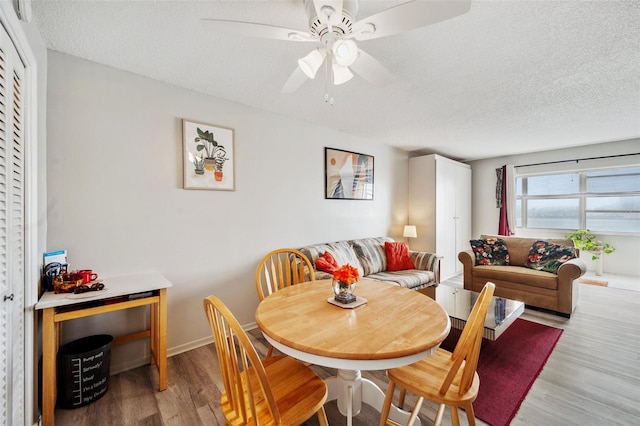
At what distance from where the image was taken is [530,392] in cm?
180

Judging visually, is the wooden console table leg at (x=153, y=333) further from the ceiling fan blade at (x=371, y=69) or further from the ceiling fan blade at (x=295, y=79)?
the ceiling fan blade at (x=371, y=69)

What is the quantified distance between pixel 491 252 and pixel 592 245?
2454mm

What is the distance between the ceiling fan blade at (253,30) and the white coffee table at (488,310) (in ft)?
7.36

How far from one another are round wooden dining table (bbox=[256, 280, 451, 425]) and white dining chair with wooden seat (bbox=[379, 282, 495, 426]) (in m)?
0.10

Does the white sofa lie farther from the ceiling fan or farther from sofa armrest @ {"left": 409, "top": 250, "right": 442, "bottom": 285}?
the ceiling fan

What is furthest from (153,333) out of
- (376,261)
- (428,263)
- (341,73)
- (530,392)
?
(428,263)

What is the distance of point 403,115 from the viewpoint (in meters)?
3.12

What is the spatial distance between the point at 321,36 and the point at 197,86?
5.04 ft

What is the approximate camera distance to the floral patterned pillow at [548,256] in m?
3.29

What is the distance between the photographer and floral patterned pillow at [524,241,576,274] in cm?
329

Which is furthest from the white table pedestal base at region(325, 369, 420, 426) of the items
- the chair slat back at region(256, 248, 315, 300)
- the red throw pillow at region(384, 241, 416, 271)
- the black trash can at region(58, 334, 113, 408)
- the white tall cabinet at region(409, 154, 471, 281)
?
the white tall cabinet at region(409, 154, 471, 281)

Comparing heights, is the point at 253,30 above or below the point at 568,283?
above

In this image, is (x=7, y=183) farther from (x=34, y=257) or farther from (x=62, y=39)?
(x=62, y=39)

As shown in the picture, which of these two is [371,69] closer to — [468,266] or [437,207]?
[468,266]
